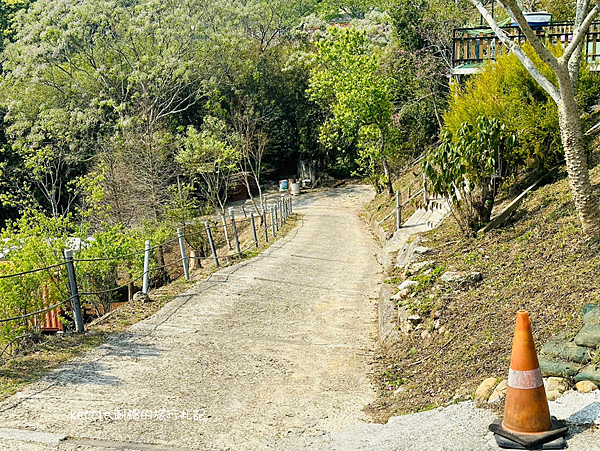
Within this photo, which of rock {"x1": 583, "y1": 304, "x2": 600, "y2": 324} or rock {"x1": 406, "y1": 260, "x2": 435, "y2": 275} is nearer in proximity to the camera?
rock {"x1": 583, "y1": 304, "x2": 600, "y2": 324}

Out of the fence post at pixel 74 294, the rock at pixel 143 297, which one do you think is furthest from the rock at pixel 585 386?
the rock at pixel 143 297

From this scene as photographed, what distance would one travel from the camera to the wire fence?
835 centimetres

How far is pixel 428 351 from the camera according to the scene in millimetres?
7410

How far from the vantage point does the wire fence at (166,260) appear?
835 cm

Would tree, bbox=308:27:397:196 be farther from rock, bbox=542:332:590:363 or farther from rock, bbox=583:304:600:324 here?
rock, bbox=542:332:590:363

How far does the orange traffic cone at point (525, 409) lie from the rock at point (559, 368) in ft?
2.34

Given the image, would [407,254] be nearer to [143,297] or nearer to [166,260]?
[143,297]

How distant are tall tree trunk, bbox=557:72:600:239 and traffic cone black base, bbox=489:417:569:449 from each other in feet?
11.9

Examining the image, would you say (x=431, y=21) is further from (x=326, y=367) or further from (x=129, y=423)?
(x=129, y=423)

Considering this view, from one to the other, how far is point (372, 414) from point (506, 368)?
127 centimetres

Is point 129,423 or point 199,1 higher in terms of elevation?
point 199,1

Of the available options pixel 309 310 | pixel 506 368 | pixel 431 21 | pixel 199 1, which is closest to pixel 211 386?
pixel 506 368

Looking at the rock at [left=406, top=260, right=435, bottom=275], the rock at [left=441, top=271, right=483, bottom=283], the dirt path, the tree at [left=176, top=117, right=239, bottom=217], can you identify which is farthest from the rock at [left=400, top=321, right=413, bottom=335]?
the tree at [left=176, top=117, right=239, bottom=217]

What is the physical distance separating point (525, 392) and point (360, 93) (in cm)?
2137
